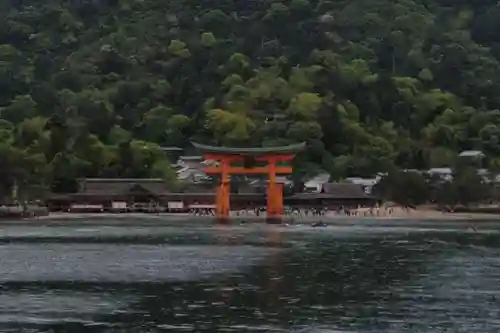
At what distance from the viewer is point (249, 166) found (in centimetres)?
6412

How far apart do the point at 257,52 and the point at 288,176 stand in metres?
24.1

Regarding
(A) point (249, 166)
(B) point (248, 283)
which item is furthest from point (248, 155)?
(B) point (248, 283)

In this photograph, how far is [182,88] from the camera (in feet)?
299

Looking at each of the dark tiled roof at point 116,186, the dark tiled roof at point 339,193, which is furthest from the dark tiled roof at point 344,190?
the dark tiled roof at point 116,186

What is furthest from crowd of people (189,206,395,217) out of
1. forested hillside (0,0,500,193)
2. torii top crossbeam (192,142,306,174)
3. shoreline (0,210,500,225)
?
forested hillside (0,0,500,193)

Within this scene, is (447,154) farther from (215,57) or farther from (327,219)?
(215,57)

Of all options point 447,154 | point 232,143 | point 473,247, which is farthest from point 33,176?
point 473,247

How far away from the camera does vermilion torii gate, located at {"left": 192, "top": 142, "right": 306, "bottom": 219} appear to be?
63.0m

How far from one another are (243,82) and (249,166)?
28236 millimetres

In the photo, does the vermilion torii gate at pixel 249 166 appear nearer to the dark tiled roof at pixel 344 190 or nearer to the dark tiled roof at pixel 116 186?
the dark tiled roof at pixel 344 190

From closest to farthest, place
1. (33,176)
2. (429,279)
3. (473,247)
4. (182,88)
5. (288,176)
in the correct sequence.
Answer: (429,279), (473,247), (33,176), (288,176), (182,88)

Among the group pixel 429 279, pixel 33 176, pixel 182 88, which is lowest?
pixel 429 279

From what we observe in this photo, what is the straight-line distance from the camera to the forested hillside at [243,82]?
78750 millimetres

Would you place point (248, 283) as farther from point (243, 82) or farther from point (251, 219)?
point (243, 82)
